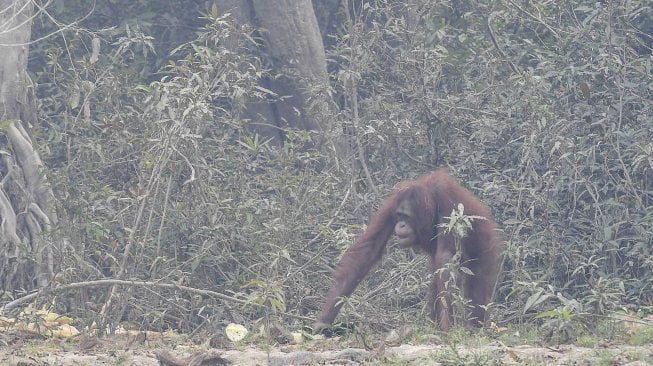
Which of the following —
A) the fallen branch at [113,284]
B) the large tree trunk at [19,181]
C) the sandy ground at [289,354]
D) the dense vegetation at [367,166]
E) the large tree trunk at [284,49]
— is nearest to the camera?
the sandy ground at [289,354]

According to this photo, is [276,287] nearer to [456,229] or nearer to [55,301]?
[456,229]

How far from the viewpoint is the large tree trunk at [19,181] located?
6.64 meters

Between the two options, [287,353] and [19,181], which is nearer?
[287,353]

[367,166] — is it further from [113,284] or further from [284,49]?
[113,284]

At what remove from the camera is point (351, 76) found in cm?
761

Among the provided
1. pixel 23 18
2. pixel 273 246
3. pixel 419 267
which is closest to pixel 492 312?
pixel 419 267

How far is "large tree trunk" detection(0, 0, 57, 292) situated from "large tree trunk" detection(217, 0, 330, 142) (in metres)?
2.19

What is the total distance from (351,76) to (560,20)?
148cm

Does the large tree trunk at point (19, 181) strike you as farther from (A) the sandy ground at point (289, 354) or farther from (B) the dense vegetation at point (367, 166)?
(A) the sandy ground at point (289, 354)

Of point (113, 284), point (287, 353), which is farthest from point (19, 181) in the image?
point (287, 353)

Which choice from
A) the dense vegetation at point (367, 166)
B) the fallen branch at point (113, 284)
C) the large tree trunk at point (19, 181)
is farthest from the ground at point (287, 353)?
the large tree trunk at point (19, 181)

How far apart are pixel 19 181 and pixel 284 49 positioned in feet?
9.28

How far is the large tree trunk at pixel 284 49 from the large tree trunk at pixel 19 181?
2.19 metres

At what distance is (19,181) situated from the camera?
22.9 feet
